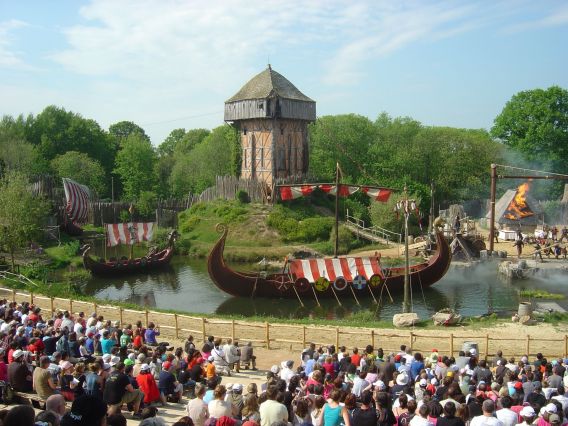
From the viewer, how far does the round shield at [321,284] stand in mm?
30062

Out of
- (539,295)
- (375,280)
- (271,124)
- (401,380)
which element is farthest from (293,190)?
(401,380)

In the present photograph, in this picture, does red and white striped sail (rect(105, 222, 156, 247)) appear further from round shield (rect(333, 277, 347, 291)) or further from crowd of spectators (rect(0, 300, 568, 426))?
crowd of spectators (rect(0, 300, 568, 426))

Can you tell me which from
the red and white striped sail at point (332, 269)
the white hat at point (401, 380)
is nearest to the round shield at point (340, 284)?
the red and white striped sail at point (332, 269)

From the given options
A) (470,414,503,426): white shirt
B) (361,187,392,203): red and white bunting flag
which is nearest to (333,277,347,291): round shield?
(361,187,392,203): red and white bunting flag

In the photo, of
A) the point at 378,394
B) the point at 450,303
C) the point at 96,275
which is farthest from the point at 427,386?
the point at 96,275

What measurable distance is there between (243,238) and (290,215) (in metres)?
4.60

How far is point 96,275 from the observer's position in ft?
122

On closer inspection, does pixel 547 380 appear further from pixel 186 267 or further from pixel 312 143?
pixel 312 143

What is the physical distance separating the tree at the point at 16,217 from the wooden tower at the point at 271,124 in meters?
21.4

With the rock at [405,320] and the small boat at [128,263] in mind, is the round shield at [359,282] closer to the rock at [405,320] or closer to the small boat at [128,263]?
the rock at [405,320]

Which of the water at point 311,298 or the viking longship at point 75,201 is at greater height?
the viking longship at point 75,201

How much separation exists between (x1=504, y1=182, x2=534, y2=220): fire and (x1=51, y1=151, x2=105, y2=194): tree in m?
38.9

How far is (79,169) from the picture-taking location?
62875 mm

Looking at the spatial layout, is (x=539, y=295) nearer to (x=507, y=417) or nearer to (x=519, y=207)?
(x=519, y=207)
